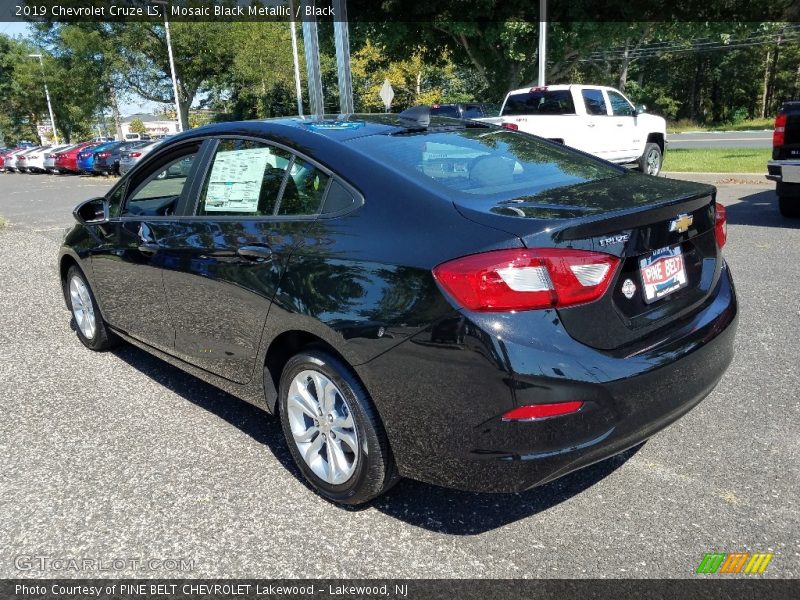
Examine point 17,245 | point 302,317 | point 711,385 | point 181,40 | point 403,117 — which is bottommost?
point 17,245

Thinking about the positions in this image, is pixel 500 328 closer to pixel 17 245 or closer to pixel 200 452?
pixel 200 452

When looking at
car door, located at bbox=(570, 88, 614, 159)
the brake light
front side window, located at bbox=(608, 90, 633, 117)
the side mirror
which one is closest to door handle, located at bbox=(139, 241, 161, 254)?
the side mirror

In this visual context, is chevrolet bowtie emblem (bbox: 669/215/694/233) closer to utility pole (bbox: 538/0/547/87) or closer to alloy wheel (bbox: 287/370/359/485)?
alloy wheel (bbox: 287/370/359/485)

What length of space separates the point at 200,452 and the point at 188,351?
21.9 inches

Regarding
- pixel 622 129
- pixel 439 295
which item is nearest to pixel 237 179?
pixel 439 295

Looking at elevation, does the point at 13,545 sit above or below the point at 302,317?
below

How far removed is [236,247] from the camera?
3.02 meters

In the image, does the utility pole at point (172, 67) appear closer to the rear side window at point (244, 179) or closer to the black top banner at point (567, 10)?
the black top banner at point (567, 10)

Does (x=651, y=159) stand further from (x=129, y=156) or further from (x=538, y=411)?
(x=129, y=156)

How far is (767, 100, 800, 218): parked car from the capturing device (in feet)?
25.5

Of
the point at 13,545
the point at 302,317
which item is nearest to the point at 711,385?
the point at 302,317

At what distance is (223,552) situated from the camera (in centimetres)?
252

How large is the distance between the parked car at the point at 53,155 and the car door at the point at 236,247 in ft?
110

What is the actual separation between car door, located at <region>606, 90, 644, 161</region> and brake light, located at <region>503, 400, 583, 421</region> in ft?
40.4
